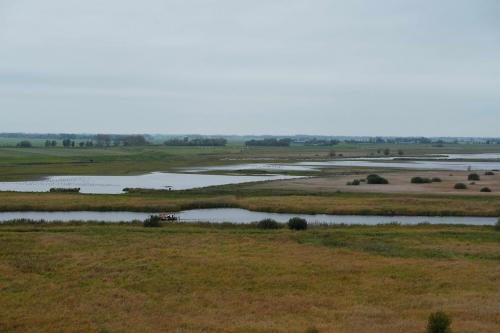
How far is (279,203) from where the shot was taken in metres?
48.3

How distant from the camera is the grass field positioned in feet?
56.1

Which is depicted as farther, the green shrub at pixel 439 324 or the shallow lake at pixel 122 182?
the shallow lake at pixel 122 182

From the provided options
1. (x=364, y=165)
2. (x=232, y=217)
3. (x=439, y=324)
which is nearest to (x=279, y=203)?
(x=232, y=217)

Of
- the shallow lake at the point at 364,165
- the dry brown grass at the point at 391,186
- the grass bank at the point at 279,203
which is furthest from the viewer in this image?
the shallow lake at the point at 364,165

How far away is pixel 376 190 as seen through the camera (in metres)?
59.4

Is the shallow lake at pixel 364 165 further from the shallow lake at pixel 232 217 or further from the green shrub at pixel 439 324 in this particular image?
the green shrub at pixel 439 324

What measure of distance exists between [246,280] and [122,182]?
174ft

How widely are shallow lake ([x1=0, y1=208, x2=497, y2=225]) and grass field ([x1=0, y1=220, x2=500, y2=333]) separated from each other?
7.43 meters

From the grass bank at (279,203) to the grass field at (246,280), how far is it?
11.3 meters

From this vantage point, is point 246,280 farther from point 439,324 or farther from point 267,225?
point 267,225

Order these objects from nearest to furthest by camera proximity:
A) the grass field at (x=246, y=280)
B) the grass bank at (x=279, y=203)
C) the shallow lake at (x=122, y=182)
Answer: the grass field at (x=246, y=280) < the grass bank at (x=279, y=203) < the shallow lake at (x=122, y=182)

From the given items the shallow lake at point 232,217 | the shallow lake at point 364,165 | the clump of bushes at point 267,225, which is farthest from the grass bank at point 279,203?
the shallow lake at point 364,165

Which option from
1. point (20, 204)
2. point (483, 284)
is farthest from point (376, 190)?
point (483, 284)

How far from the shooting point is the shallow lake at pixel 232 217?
40969mm
